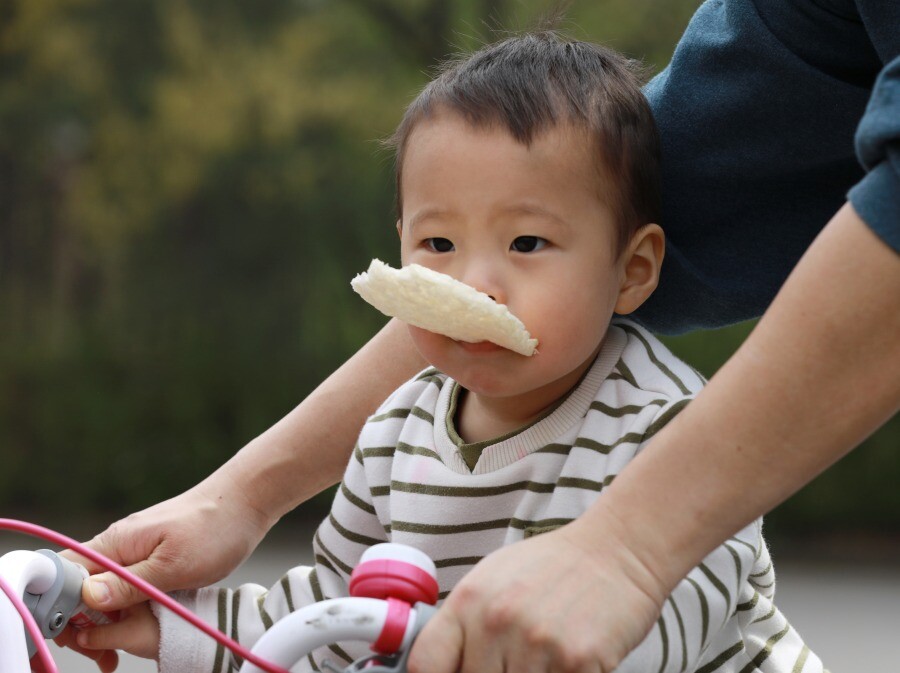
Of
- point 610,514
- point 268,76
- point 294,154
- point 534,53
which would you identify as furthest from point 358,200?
point 610,514

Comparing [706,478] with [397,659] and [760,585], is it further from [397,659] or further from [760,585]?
[760,585]

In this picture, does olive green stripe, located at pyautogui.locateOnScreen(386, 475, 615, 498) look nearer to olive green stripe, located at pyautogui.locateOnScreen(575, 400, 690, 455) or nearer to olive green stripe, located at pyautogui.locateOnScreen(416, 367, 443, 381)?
olive green stripe, located at pyautogui.locateOnScreen(575, 400, 690, 455)

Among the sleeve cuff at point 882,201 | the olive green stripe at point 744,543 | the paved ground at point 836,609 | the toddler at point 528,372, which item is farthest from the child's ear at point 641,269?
the paved ground at point 836,609

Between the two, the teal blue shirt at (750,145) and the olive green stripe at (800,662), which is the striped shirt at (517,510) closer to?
the olive green stripe at (800,662)

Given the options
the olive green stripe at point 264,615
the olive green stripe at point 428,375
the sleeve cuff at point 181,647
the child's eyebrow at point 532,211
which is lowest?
the sleeve cuff at point 181,647

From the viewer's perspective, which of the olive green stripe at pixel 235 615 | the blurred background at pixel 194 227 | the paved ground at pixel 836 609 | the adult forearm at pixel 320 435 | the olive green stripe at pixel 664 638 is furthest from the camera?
the blurred background at pixel 194 227

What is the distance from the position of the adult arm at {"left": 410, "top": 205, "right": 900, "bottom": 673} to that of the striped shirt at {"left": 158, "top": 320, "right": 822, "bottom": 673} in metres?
0.13

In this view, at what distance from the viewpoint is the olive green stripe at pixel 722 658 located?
3.10 ft

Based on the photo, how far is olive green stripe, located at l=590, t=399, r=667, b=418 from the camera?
93 centimetres

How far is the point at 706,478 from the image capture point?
72 cm

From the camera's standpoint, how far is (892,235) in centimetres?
67

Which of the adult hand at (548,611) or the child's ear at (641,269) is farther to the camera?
the child's ear at (641,269)

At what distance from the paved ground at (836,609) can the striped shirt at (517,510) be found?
1.93 meters

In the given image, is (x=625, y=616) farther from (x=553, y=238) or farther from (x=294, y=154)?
(x=294, y=154)
